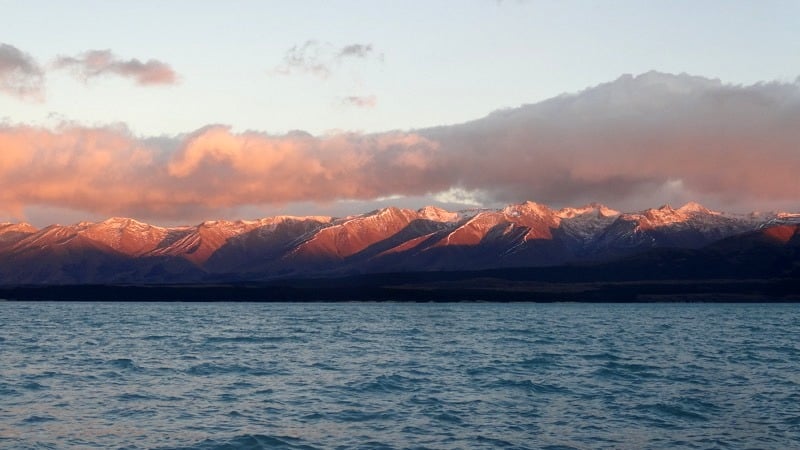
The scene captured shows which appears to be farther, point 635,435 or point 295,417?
point 295,417

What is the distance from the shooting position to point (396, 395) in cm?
5200

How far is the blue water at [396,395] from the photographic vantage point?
4069 centimetres

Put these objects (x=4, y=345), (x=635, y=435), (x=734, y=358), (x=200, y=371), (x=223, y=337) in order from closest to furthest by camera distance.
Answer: (x=635, y=435), (x=200, y=371), (x=734, y=358), (x=4, y=345), (x=223, y=337)

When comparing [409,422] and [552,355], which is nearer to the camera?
[409,422]

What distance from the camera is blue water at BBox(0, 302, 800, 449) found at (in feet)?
133

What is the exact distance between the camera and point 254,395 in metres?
51.8

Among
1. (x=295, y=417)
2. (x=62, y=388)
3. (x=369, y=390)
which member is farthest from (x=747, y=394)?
(x=62, y=388)

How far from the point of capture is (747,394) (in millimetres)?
53344

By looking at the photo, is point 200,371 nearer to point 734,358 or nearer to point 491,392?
point 491,392

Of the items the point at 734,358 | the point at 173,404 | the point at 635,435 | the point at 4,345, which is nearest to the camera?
the point at 635,435

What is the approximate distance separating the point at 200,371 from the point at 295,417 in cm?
1951

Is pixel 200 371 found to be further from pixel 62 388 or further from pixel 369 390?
pixel 369 390

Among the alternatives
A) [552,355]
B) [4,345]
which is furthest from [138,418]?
[4,345]

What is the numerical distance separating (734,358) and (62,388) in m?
49.8
